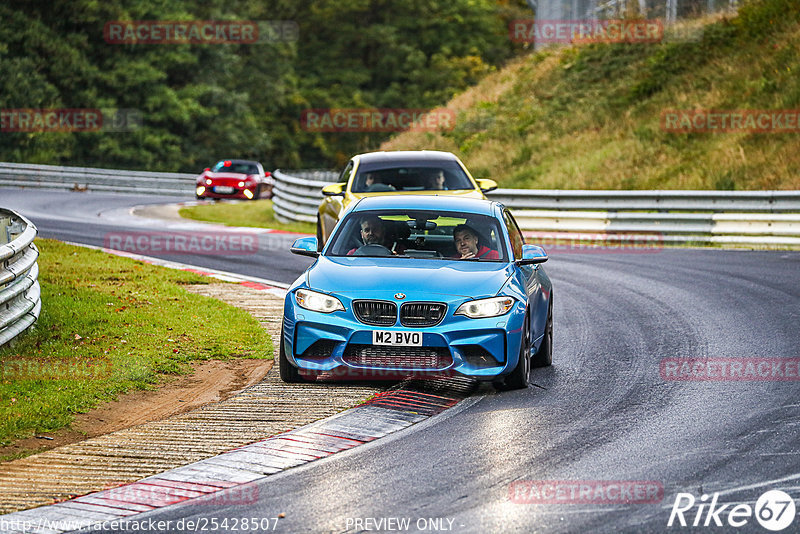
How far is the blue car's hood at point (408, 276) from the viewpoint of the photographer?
29.7 feet

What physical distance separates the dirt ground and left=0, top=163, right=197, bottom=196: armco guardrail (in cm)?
3417

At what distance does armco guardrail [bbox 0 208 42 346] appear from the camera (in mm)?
10039

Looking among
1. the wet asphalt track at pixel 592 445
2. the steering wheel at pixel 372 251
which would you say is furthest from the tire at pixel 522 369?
the steering wheel at pixel 372 251

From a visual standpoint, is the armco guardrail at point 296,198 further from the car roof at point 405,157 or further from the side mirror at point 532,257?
the side mirror at point 532,257

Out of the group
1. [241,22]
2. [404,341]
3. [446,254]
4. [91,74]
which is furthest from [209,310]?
[241,22]

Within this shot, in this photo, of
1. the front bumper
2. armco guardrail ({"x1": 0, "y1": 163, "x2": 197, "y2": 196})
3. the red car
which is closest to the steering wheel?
the front bumper

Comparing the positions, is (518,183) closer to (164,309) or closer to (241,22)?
(164,309)

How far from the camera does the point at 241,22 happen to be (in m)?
59.8

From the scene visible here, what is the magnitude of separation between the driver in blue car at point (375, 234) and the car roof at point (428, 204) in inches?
4.7

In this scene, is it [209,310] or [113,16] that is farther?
[113,16]

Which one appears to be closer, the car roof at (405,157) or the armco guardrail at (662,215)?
the car roof at (405,157)

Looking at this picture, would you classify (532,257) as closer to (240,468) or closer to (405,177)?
(240,468)

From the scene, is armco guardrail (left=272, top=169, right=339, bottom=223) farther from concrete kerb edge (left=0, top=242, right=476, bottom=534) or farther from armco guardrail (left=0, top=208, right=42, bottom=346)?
concrete kerb edge (left=0, top=242, right=476, bottom=534)

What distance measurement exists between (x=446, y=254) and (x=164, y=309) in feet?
13.4
